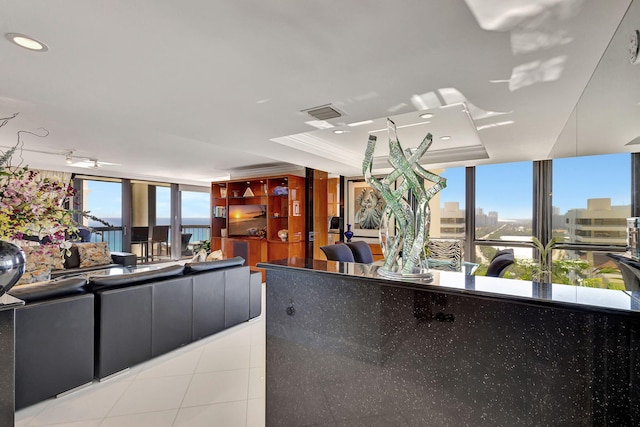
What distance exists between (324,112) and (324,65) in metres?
0.83

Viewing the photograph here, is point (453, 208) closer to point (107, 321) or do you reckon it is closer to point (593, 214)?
point (593, 214)

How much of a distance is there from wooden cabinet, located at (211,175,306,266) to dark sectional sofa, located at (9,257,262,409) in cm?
283

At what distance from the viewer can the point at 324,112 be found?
277 cm

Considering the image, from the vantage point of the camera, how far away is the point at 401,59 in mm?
1860

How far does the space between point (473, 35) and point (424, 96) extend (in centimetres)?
81

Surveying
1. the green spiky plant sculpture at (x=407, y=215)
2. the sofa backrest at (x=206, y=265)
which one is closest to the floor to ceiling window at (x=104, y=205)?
the sofa backrest at (x=206, y=265)

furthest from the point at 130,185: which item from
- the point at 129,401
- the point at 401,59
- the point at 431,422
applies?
the point at 431,422

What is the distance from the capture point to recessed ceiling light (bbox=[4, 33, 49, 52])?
1.62 metres

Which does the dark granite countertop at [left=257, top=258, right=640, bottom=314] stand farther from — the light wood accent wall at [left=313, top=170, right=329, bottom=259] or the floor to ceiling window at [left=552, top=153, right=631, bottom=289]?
the light wood accent wall at [left=313, top=170, right=329, bottom=259]

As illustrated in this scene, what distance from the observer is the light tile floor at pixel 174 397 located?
198 centimetres

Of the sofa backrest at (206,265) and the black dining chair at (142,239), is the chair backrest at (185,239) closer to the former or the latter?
the black dining chair at (142,239)

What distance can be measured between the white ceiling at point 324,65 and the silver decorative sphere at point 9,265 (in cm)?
110

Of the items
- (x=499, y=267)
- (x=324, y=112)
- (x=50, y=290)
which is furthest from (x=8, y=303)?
(x=499, y=267)

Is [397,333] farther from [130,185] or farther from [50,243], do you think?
[130,185]
